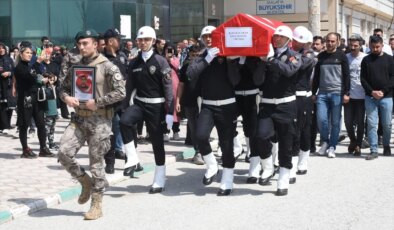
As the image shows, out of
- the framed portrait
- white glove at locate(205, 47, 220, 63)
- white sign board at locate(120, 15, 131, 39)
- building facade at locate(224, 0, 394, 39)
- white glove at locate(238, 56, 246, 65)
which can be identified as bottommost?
the framed portrait

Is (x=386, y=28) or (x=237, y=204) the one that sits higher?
(x=386, y=28)

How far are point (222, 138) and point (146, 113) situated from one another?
1.07m

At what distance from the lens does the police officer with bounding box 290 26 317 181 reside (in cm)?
954

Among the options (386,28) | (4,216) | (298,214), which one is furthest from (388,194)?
(386,28)

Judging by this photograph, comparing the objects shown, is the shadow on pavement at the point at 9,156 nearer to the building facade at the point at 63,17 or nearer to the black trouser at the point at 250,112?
the black trouser at the point at 250,112

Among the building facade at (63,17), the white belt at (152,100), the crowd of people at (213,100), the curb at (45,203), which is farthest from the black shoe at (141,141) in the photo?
the building facade at (63,17)

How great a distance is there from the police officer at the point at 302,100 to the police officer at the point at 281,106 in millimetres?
441

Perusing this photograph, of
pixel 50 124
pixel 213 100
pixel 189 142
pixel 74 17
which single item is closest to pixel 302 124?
pixel 213 100

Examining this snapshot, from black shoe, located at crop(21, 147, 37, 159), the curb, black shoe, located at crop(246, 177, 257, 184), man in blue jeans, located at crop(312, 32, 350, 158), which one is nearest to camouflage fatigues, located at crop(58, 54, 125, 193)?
the curb

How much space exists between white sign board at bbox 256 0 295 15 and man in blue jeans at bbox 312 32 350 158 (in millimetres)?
21560

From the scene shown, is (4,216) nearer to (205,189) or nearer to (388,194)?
(205,189)

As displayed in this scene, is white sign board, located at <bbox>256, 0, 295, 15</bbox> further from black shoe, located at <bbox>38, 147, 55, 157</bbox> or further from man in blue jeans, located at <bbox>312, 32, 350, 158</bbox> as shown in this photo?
black shoe, located at <bbox>38, 147, 55, 157</bbox>

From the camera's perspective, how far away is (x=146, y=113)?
898 centimetres

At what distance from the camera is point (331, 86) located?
11.8 metres
